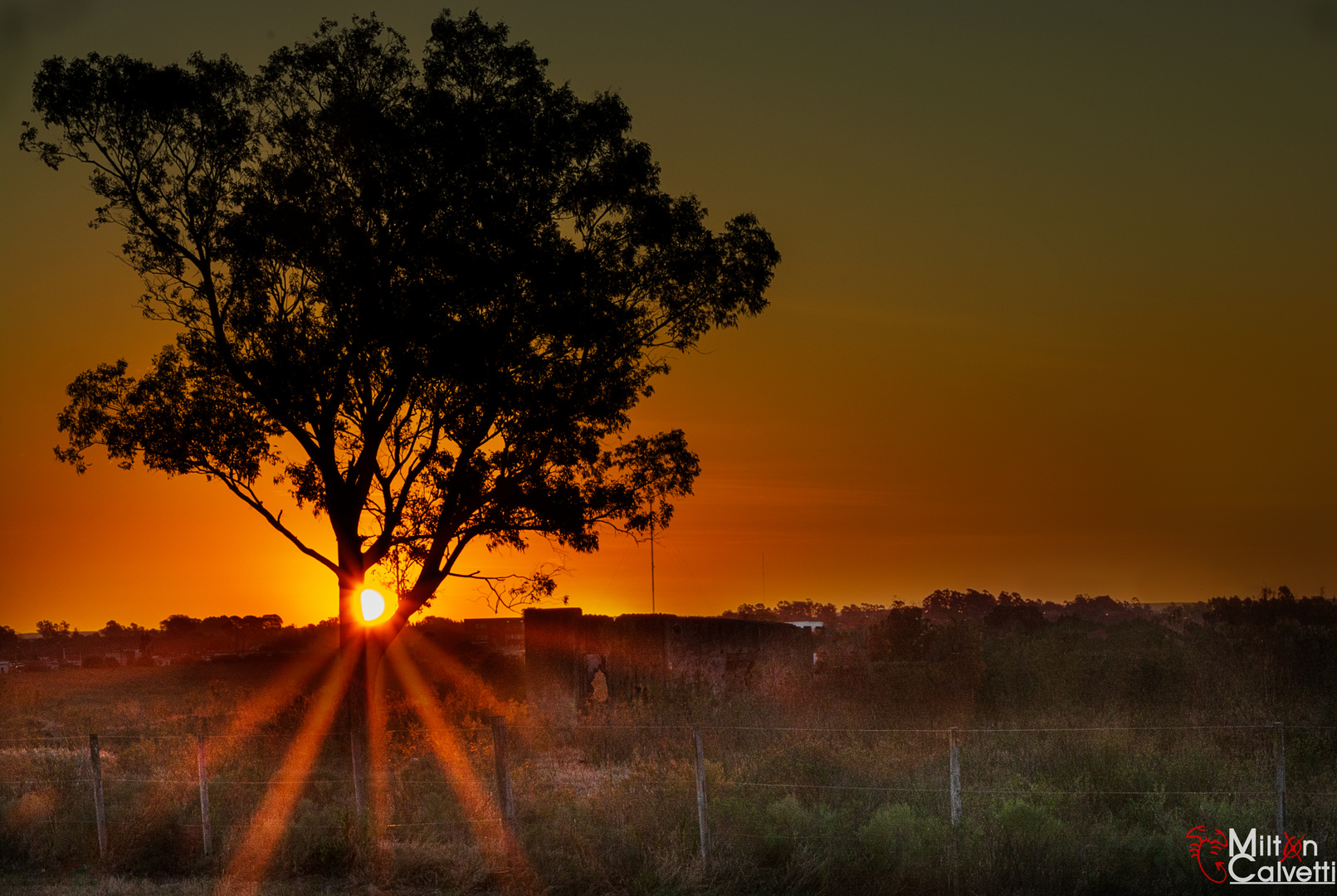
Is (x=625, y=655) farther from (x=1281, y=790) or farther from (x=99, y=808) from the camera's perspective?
(x=1281, y=790)

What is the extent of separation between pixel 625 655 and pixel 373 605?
7.25 metres

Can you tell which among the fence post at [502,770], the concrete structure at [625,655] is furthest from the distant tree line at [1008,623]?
the fence post at [502,770]

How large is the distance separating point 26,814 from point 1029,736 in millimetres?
15104

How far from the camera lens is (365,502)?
994 inches

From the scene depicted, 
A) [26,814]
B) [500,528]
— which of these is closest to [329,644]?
[500,528]

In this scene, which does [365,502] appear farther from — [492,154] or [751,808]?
[751,808]

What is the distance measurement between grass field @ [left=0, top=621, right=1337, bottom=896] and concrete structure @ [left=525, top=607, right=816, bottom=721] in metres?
0.91

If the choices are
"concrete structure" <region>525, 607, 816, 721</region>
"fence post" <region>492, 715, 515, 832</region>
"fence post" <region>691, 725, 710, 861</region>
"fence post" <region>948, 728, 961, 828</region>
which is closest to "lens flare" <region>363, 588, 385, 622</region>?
"concrete structure" <region>525, 607, 816, 721</region>

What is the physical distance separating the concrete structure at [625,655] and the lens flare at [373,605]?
6.00 meters

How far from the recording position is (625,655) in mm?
29844

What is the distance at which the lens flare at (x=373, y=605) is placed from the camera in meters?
24.8

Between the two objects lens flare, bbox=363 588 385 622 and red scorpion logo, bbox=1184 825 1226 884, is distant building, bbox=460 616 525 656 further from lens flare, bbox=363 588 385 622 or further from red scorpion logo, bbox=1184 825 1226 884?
red scorpion logo, bbox=1184 825 1226 884

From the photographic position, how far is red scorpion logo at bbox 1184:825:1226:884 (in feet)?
39.1

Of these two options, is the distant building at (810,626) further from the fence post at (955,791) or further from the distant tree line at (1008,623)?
the fence post at (955,791)
